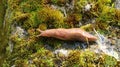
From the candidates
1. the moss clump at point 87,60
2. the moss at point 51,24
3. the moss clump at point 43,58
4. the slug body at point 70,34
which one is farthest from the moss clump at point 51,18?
the moss clump at point 87,60

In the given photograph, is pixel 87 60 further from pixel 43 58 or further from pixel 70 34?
pixel 43 58

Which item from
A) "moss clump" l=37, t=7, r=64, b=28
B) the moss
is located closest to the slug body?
the moss

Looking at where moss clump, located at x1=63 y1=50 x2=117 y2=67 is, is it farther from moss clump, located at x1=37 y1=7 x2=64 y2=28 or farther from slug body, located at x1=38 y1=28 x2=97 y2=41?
moss clump, located at x1=37 y1=7 x2=64 y2=28

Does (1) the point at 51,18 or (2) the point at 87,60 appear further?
(1) the point at 51,18

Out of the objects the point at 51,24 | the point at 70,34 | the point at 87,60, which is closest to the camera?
the point at 87,60

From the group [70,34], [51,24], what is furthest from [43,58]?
[51,24]

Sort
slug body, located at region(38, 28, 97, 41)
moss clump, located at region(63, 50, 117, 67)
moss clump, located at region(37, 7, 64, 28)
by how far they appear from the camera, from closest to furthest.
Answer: moss clump, located at region(63, 50, 117, 67) < slug body, located at region(38, 28, 97, 41) < moss clump, located at region(37, 7, 64, 28)

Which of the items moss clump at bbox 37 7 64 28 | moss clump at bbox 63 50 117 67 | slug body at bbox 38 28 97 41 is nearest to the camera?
moss clump at bbox 63 50 117 67

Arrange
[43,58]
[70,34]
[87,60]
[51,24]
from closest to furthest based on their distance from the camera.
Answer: [87,60] → [43,58] → [70,34] → [51,24]

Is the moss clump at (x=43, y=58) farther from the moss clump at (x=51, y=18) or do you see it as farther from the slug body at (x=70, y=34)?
the moss clump at (x=51, y=18)
